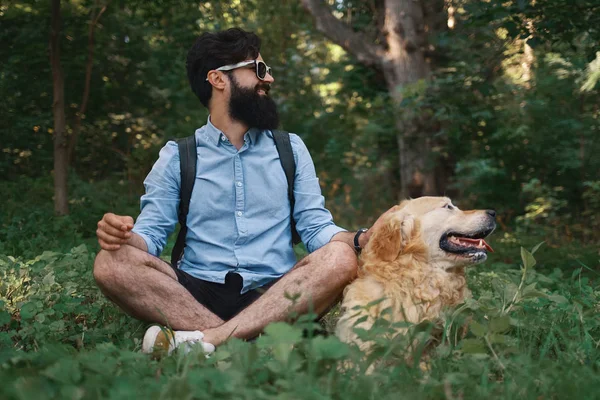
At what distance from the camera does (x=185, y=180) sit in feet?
12.1

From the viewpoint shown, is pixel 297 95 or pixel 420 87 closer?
pixel 420 87

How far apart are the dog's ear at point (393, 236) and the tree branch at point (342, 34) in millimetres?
7003

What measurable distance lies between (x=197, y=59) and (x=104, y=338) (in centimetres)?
160

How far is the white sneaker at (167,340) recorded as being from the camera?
309cm

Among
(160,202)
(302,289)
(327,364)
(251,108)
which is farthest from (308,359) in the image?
(251,108)

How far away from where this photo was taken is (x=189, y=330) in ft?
11.1

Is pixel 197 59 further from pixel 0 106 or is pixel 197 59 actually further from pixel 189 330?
pixel 0 106

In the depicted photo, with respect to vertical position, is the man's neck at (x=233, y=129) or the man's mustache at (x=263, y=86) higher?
the man's mustache at (x=263, y=86)

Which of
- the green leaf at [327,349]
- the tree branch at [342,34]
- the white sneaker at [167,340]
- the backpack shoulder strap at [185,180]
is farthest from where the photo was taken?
the tree branch at [342,34]

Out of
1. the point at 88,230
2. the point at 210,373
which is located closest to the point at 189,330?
the point at 210,373

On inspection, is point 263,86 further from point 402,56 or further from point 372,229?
point 402,56

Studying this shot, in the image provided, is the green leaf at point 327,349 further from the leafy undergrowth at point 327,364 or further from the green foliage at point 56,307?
the green foliage at point 56,307

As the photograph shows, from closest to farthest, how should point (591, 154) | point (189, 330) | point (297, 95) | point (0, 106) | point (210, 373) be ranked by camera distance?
point (210, 373) < point (189, 330) < point (0, 106) < point (591, 154) < point (297, 95)

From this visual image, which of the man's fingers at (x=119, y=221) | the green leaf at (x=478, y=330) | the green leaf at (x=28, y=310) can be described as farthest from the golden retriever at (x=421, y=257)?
the green leaf at (x=28, y=310)
